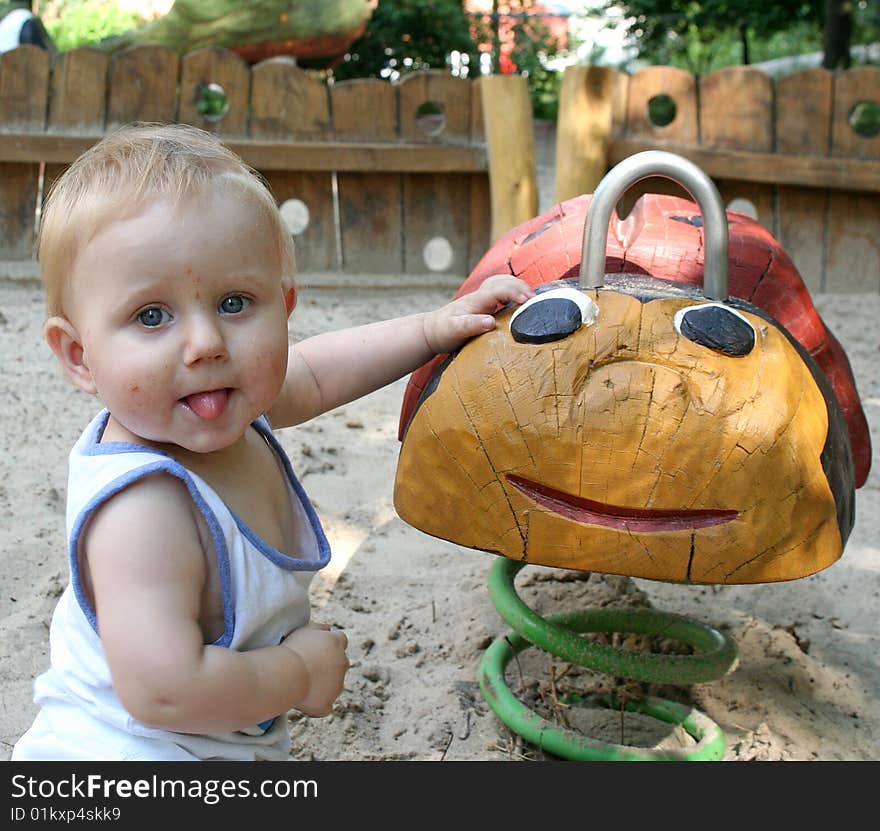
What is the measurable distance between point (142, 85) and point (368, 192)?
46.6 inches

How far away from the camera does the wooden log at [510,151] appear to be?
4.93m

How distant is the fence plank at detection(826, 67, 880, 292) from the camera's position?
16.4 ft

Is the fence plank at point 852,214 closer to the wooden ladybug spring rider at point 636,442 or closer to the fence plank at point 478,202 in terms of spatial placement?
the fence plank at point 478,202

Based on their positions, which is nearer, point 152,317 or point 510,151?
point 152,317

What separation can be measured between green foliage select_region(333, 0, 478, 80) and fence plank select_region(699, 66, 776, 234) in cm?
517

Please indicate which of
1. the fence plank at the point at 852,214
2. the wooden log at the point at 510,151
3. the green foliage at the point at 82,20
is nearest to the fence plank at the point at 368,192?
the wooden log at the point at 510,151

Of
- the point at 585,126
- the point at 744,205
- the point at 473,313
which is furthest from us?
the point at 744,205

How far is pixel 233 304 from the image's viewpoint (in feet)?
4.44

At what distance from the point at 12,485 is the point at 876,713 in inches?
88.7

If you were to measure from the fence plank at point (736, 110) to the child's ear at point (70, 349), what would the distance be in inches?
165

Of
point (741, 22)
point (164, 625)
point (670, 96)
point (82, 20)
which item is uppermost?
point (82, 20)

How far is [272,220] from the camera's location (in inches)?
55.9

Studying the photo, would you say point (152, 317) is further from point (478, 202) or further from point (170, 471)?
point (478, 202)

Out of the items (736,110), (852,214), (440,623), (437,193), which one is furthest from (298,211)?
(440,623)
